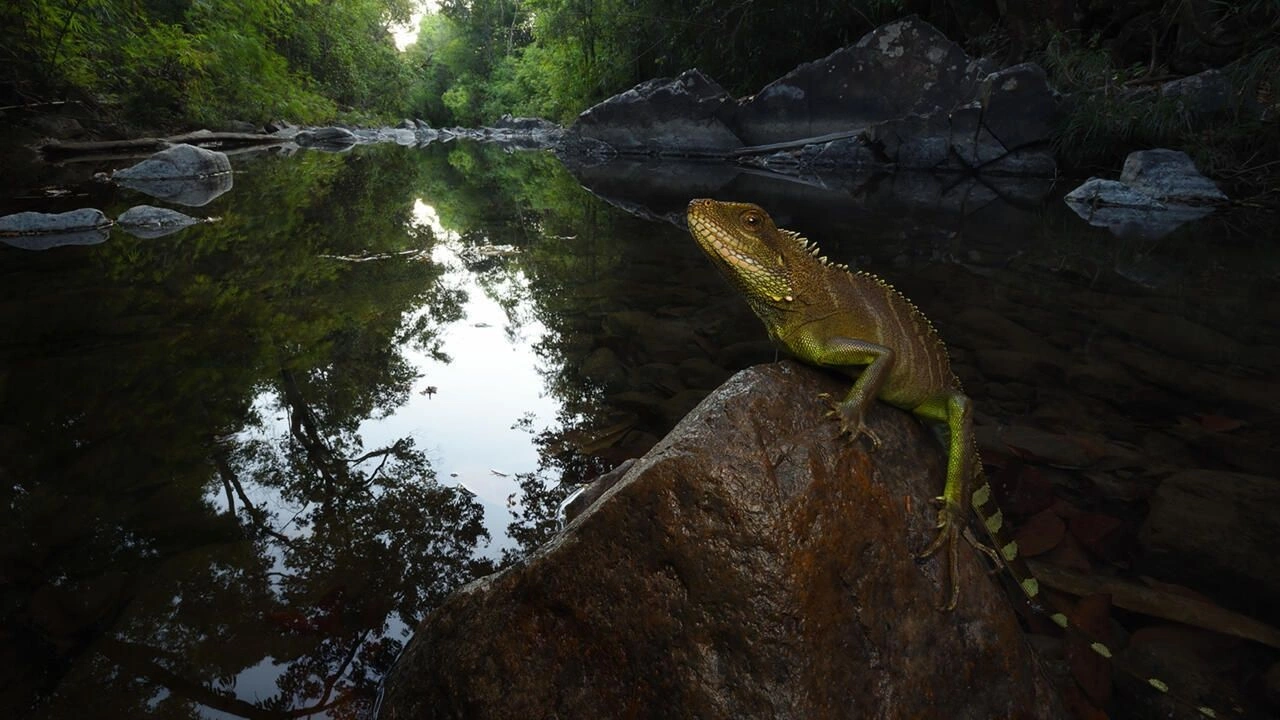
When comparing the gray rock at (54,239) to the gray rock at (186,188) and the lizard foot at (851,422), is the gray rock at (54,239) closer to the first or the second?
the gray rock at (186,188)

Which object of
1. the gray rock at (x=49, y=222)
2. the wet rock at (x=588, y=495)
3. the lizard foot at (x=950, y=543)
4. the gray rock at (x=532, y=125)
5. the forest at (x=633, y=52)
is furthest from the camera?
the gray rock at (x=532, y=125)

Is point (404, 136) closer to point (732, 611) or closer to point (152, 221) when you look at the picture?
point (152, 221)

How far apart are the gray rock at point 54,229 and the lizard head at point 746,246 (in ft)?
32.2

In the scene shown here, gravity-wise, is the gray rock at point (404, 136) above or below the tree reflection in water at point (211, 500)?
above

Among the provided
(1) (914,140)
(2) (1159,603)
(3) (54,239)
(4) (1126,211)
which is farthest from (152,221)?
(1) (914,140)

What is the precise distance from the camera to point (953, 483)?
2504 millimetres

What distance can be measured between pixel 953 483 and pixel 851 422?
0.55 meters

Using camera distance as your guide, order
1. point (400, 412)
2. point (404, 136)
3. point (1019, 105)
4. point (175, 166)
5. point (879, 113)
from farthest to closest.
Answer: point (404, 136)
point (879, 113)
point (1019, 105)
point (175, 166)
point (400, 412)

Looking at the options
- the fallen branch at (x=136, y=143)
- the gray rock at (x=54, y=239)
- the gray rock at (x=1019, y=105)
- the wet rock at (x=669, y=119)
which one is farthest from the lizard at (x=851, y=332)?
the fallen branch at (x=136, y=143)

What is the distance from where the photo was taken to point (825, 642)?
196 cm

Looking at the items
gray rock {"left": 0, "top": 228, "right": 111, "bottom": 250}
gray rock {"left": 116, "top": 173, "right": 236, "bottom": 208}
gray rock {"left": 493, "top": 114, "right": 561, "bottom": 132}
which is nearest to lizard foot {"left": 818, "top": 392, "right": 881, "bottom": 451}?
gray rock {"left": 0, "top": 228, "right": 111, "bottom": 250}

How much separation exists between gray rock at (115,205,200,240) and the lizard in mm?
10185

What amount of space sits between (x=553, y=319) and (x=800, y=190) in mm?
10425

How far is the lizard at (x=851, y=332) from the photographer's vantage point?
7.95 feet
